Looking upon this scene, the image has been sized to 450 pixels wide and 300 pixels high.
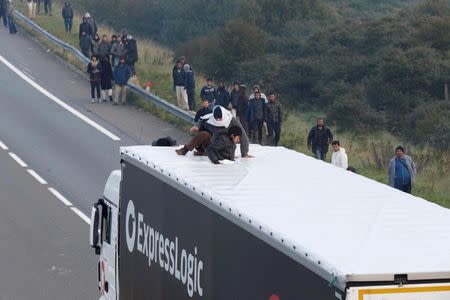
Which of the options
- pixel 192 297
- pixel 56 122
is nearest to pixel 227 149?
pixel 192 297

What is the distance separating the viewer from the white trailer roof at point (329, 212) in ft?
25.9

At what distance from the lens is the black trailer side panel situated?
8.80 metres

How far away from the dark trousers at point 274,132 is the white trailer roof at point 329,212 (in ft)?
46.5

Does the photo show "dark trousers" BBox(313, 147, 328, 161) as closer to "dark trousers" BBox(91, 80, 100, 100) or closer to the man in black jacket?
"dark trousers" BBox(91, 80, 100, 100)

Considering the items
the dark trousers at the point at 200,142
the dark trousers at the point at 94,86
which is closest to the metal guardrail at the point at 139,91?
the dark trousers at the point at 94,86

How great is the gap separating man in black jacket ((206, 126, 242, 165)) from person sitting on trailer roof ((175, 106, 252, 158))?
92 millimetres

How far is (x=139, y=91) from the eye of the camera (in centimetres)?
3303

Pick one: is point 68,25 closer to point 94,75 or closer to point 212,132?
point 94,75

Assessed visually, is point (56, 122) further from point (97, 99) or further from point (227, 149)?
point (227, 149)

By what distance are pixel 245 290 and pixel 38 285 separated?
9505 millimetres

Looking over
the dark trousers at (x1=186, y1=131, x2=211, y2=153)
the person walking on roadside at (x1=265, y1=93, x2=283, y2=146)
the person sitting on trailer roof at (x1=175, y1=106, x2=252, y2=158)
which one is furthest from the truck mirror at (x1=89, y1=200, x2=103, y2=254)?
the person walking on roadside at (x1=265, y1=93, x2=283, y2=146)

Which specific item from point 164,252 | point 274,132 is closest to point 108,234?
point 164,252

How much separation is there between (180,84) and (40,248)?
1224cm

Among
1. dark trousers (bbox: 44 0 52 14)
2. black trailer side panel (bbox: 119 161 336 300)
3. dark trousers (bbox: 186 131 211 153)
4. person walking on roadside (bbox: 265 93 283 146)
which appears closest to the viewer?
black trailer side panel (bbox: 119 161 336 300)
